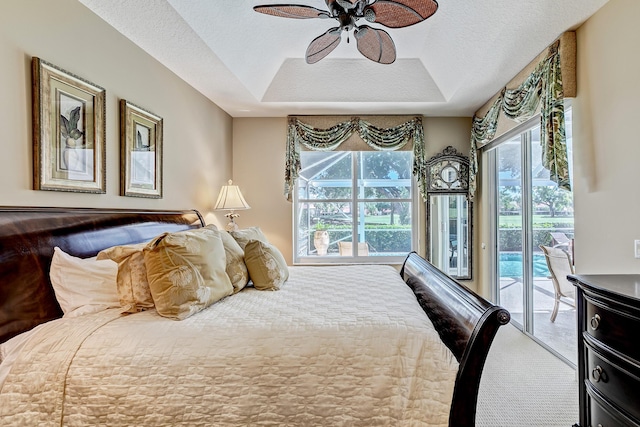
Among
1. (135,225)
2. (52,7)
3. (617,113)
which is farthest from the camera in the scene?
(135,225)

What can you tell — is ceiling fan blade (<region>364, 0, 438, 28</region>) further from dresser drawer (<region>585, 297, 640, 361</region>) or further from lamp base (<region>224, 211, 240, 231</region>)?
lamp base (<region>224, 211, 240, 231</region>)

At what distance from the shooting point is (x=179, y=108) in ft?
10.5

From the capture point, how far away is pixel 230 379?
4.43 ft

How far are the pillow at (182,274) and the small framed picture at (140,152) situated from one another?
1005 millimetres

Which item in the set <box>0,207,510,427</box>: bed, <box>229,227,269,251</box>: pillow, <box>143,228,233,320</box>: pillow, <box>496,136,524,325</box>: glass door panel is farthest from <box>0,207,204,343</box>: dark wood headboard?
<box>496,136,524,325</box>: glass door panel

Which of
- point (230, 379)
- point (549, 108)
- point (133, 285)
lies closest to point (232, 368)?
point (230, 379)

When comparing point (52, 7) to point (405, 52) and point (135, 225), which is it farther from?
point (405, 52)

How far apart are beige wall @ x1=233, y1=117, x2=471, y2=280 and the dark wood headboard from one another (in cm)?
251

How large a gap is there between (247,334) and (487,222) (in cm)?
362

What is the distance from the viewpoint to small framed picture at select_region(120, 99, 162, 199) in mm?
2453

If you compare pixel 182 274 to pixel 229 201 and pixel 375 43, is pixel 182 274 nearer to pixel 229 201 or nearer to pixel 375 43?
pixel 375 43

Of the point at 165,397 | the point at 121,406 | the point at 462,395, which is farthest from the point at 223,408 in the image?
the point at 462,395

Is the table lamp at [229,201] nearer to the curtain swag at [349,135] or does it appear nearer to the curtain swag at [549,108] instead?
the curtain swag at [349,135]

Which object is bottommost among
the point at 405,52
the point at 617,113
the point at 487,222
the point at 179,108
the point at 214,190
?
the point at 487,222
